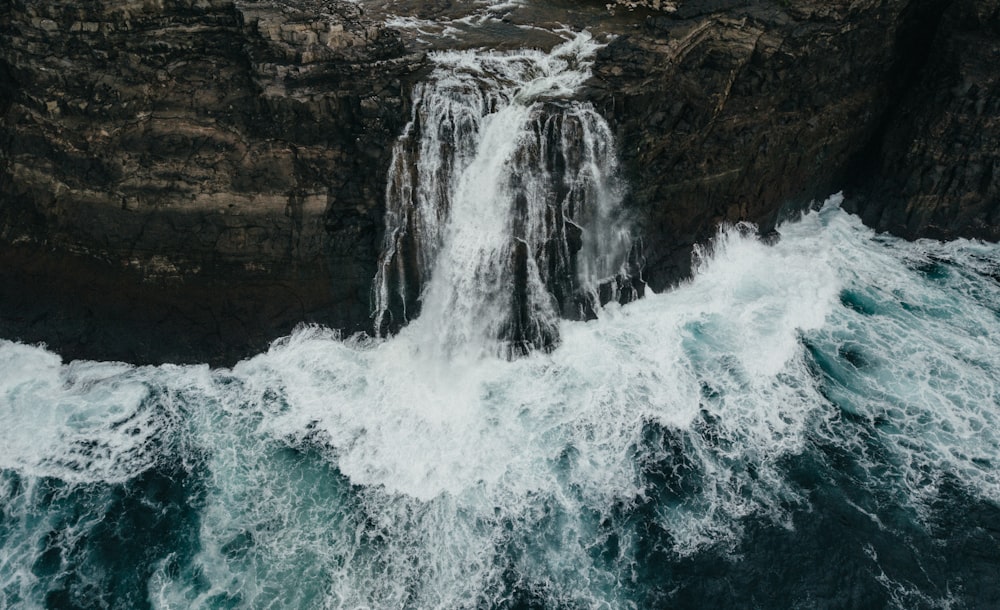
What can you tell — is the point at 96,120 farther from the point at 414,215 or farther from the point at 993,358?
the point at 993,358

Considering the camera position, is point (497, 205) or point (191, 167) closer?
point (191, 167)

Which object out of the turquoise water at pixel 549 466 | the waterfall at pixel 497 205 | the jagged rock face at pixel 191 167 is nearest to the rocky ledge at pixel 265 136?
the jagged rock face at pixel 191 167

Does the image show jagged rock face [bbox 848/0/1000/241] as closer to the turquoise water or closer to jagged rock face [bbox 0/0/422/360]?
the turquoise water

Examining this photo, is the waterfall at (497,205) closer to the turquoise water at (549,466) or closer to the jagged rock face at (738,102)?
the turquoise water at (549,466)

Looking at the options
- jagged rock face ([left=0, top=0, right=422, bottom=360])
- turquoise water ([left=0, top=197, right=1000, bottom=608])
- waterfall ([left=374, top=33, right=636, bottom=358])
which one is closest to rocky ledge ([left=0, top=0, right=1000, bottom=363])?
jagged rock face ([left=0, top=0, right=422, bottom=360])

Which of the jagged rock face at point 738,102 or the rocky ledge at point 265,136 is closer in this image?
the rocky ledge at point 265,136

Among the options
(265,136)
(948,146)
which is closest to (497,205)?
(265,136)

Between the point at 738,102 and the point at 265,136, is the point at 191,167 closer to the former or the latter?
the point at 265,136
